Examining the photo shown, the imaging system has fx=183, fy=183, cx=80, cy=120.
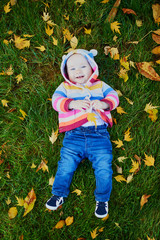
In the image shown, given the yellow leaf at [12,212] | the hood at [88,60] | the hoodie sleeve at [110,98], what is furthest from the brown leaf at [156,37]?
the yellow leaf at [12,212]

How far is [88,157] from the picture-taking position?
2309 mm

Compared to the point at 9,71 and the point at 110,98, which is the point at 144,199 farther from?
the point at 9,71

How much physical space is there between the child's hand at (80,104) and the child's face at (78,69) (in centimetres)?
29

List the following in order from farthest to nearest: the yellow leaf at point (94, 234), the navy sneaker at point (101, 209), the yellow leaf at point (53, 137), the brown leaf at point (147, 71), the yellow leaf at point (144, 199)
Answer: the brown leaf at point (147, 71) → the yellow leaf at point (53, 137) → the yellow leaf at point (144, 199) → the yellow leaf at point (94, 234) → the navy sneaker at point (101, 209)

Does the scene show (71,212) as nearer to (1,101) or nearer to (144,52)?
(1,101)

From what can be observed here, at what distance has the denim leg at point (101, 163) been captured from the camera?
7.06ft

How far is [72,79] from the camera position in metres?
2.35

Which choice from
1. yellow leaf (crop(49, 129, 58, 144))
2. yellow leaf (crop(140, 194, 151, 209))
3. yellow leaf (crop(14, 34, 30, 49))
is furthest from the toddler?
yellow leaf (crop(14, 34, 30, 49))

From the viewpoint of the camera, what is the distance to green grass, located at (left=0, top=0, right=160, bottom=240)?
90.8 inches

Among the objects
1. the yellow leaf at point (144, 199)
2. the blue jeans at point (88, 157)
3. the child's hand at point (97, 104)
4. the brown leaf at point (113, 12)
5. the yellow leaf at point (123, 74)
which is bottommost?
the yellow leaf at point (144, 199)

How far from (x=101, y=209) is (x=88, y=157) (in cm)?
62

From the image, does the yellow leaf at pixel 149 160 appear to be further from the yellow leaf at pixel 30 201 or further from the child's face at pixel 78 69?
the yellow leaf at pixel 30 201

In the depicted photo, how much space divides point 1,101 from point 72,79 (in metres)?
1.12

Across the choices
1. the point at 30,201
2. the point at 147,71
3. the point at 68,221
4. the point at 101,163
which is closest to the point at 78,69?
the point at 147,71
